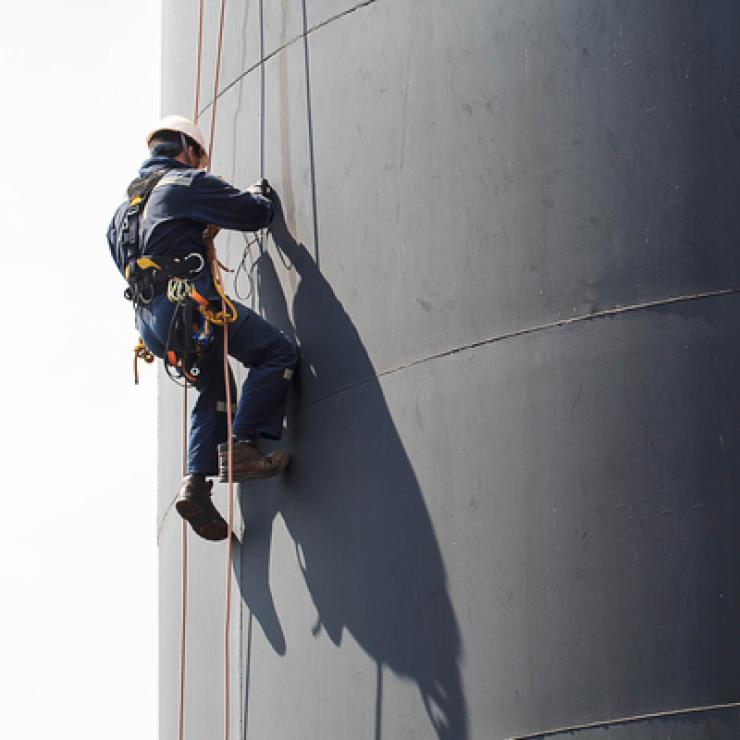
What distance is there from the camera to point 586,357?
691cm

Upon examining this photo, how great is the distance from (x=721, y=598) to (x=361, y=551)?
155cm

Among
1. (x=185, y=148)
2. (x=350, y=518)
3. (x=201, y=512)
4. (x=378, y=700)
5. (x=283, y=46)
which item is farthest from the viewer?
(x=185, y=148)

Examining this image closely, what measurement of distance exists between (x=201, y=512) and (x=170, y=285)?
103 cm

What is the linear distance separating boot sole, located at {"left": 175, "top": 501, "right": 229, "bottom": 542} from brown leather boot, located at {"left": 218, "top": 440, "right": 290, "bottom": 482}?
28 centimetres

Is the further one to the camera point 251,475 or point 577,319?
point 251,475

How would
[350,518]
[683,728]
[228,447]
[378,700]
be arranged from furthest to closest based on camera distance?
[228,447] → [350,518] → [378,700] → [683,728]

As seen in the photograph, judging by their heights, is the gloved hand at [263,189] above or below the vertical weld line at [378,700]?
above

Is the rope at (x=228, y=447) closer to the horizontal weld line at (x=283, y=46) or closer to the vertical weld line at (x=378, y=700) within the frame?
the horizontal weld line at (x=283, y=46)

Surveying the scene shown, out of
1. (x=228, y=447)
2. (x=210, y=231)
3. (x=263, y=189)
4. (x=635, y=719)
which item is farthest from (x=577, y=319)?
(x=210, y=231)

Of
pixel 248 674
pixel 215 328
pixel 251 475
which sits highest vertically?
pixel 215 328

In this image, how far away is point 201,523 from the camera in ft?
27.0

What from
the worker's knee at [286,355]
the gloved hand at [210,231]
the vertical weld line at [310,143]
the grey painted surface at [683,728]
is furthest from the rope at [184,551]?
the grey painted surface at [683,728]

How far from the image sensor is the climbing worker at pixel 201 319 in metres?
8.02

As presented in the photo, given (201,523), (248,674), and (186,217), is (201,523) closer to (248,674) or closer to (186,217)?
(248,674)
